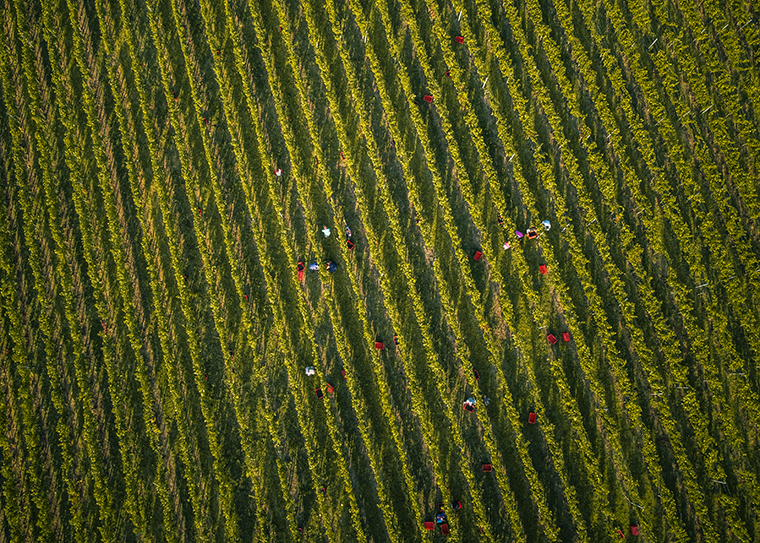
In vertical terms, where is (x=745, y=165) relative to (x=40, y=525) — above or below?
above

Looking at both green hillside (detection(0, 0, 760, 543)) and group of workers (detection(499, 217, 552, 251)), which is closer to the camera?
green hillside (detection(0, 0, 760, 543))

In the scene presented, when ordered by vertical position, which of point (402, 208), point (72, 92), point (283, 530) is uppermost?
point (72, 92)

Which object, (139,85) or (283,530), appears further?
(139,85)

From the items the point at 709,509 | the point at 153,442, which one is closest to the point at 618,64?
the point at 709,509

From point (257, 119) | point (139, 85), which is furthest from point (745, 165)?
point (139, 85)

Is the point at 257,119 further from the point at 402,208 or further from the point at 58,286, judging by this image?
the point at 58,286

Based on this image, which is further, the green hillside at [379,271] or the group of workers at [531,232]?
the group of workers at [531,232]

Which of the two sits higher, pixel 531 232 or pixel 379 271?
pixel 531 232

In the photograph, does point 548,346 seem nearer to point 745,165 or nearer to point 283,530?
point 745,165
